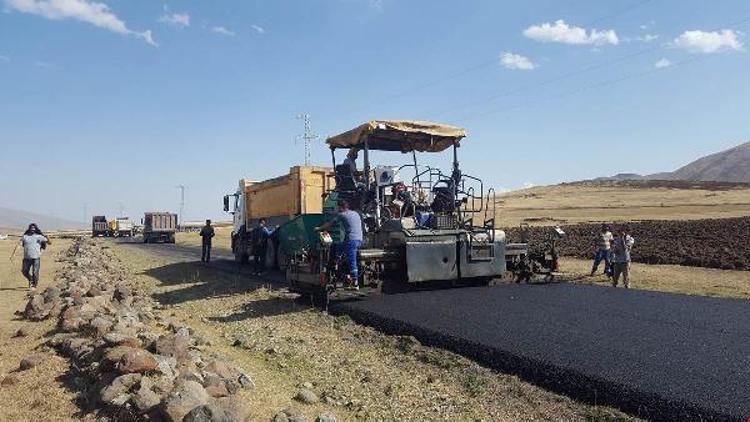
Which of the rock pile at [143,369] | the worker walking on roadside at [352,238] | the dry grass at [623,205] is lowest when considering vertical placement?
the rock pile at [143,369]

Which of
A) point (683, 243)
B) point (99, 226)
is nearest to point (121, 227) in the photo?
point (99, 226)

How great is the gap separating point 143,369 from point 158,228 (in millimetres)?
39558

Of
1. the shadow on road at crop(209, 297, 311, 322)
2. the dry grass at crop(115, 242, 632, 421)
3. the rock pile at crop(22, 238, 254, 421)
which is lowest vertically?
the dry grass at crop(115, 242, 632, 421)

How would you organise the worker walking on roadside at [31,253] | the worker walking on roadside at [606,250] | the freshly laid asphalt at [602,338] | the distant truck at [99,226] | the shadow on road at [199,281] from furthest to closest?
the distant truck at [99,226], the worker walking on roadside at [606,250], the worker walking on roadside at [31,253], the shadow on road at [199,281], the freshly laid asphalt at [602,338]

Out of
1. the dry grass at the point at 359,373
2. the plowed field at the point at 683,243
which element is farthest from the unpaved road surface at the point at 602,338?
the plowed field at the point at 683,243

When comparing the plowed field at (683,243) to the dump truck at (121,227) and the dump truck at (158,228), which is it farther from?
the dump truck at (121,227)

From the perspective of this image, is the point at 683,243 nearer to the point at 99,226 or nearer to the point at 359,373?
the point at 359,373

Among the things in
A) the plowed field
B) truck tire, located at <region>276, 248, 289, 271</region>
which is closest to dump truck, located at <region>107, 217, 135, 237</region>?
the plowed field

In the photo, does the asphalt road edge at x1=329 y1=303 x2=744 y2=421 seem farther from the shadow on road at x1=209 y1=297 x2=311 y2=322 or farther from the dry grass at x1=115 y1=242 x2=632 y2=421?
the shadow on road at x1=209 y1=297 x2=311 y2=322

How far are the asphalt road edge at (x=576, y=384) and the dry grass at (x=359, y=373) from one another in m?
0.14

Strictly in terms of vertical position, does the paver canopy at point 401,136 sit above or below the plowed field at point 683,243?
above

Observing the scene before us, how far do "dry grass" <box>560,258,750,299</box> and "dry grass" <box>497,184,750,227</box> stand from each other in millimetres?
22415

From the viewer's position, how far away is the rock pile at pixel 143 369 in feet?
13.4

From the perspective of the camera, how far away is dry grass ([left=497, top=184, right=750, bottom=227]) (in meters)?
39.6
